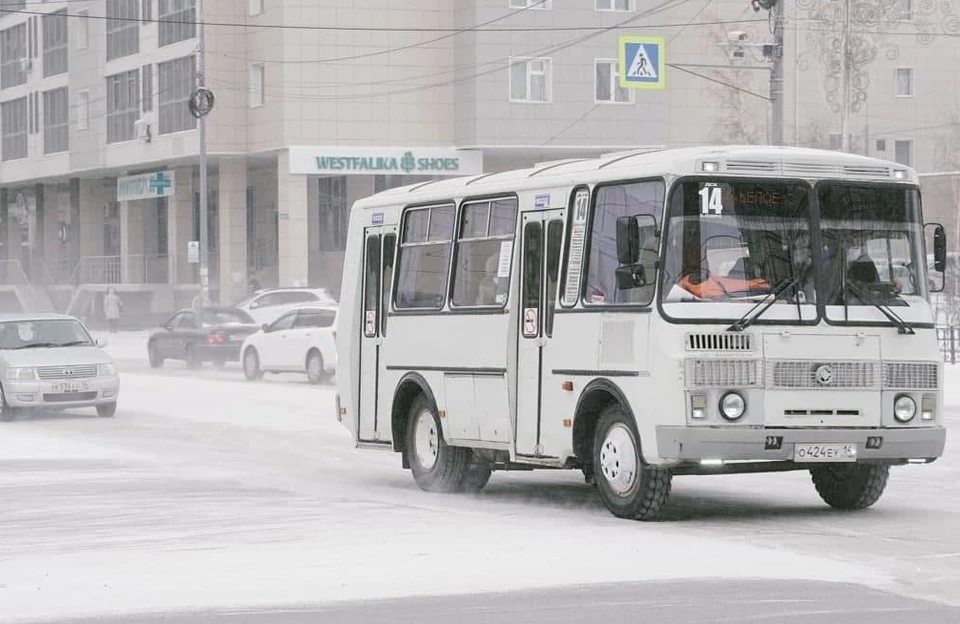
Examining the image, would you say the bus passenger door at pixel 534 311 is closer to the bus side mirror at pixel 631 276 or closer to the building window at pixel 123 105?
the bus side mirror at pixel 631 276

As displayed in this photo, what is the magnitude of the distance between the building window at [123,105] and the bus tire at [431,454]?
5523 centimetres

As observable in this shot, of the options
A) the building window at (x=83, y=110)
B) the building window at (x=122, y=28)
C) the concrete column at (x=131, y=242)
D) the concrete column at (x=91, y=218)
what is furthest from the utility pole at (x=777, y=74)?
the concrete column at (x=91, y=218)

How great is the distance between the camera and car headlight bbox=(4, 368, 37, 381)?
93.0 feet

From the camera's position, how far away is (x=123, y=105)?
73.5m

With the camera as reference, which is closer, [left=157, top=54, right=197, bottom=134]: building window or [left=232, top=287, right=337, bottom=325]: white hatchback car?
[left=232, top=287, right=337, bottom=325]: white hatchback car

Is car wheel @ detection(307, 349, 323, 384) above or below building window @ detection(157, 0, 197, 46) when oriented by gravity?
below

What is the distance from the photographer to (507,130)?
65375 mm

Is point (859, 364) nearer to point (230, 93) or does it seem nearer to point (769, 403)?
point (769, 403)

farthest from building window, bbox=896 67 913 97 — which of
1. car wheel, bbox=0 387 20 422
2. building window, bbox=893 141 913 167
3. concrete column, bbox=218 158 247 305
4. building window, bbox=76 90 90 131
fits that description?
car wheel, bbox=0 387 20 422

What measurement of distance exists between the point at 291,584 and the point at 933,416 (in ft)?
18.6

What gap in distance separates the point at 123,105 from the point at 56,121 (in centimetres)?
816

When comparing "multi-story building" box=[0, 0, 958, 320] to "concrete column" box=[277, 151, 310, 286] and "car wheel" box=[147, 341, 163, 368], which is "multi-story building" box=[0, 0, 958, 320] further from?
"car wheel" box=[147, 341, 163, 368]

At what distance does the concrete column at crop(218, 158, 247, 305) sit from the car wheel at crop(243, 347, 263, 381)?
2903 cm

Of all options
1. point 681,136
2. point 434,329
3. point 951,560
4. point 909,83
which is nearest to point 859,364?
point 951,560
